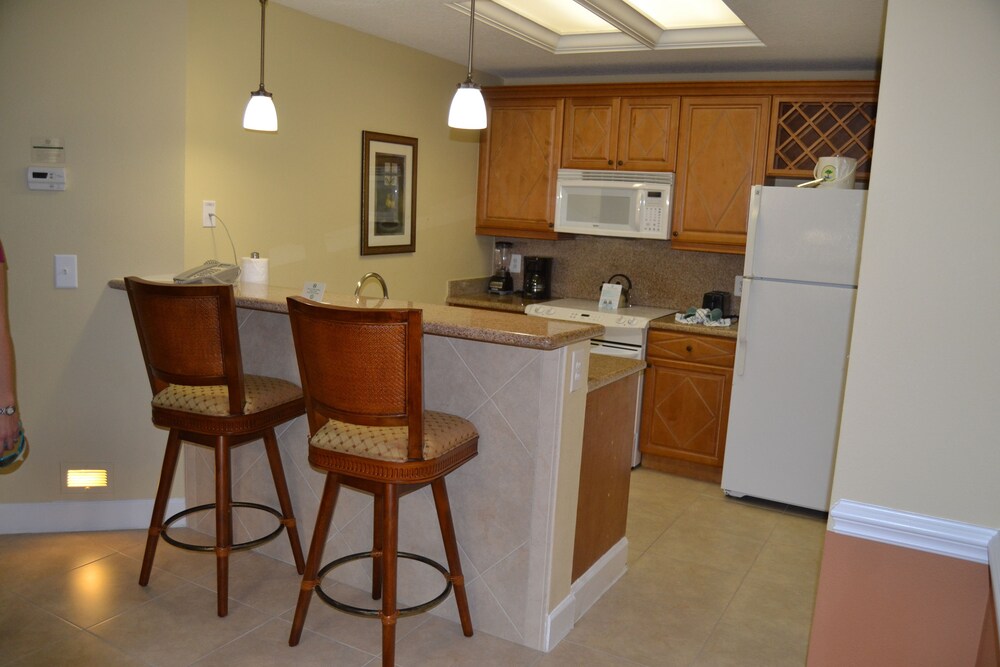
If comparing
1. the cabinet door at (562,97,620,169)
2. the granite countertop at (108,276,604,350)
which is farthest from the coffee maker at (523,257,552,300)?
the granite countertop at (108,276,604,350)

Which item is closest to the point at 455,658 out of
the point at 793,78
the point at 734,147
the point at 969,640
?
the point at 969,640

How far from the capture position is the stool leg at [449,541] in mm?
2422

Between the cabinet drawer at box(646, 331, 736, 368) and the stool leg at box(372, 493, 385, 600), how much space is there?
7.15ft

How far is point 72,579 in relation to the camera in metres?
2.86

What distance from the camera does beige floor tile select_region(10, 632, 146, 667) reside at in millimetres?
2350

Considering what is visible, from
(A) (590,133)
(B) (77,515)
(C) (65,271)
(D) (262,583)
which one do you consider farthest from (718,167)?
(B) (77,515)

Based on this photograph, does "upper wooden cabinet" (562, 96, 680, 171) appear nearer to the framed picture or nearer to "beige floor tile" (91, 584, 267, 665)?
the framed picture

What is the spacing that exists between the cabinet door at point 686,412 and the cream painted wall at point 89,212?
102 inches

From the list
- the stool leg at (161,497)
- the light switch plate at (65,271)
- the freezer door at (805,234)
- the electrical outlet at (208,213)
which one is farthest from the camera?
the freezer door at (805,234)

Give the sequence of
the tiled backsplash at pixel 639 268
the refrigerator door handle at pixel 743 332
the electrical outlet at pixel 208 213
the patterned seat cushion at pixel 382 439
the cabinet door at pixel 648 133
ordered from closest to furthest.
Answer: the patterned seat cushion at pixel 382 439 < the electrical outlet at pixel 208 213 < the refrigerator door handle at pixel 743 332 < the cabinet door at pixel 648 133 < the tiled backsplash at pixel 639 268

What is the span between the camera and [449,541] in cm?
246

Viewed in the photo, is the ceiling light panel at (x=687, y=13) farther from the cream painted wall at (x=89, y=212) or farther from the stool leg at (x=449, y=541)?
the stool leg at (x=449, y=541)

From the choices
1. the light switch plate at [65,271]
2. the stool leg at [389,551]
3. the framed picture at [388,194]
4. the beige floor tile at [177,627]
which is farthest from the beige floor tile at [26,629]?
the framed picture at [388,194]

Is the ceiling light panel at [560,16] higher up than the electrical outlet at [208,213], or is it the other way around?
the ceiling light panel at [560,16]
